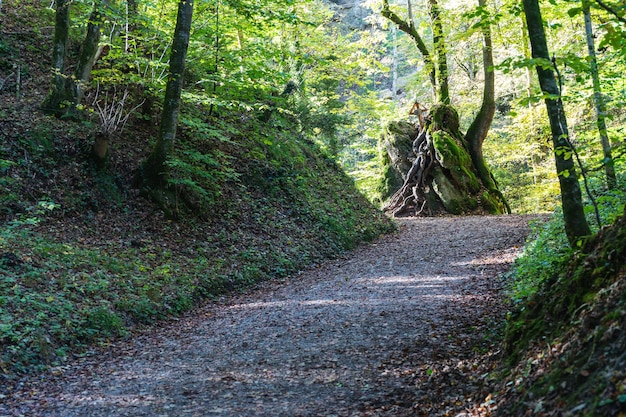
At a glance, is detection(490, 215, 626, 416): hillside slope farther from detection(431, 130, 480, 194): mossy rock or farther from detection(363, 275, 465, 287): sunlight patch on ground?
detection(431, 130, 480, 194): mossy rock

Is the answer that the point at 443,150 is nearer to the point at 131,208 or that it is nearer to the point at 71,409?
Answer: the point at 131,208

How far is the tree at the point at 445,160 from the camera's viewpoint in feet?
63.9

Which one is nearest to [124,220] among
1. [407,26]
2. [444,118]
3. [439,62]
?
[439,62]

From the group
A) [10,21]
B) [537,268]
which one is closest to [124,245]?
[537,268]

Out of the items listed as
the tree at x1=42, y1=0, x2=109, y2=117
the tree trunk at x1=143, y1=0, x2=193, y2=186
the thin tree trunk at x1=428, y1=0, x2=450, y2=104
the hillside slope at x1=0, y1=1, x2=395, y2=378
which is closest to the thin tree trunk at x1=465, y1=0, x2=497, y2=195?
the thin tree trunk at x1=428, y1=0, x2=450, y2=104

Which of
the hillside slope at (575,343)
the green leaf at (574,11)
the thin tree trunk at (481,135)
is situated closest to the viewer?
the hillside slope at (575,343)

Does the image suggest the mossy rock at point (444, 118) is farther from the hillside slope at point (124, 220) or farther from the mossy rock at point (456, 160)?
the hillside slope at point (124, 220)

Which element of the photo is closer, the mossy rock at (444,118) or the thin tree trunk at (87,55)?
the thin tree trunk at (87,55)

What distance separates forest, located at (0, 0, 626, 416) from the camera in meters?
4.52

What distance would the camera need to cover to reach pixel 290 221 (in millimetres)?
13492

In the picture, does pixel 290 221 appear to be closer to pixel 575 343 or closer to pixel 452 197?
pixel 452 197

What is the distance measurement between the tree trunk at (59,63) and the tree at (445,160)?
12.5 m

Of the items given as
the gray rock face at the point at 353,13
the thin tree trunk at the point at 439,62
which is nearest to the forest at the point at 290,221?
the thin tree trunk at the point at 439,62

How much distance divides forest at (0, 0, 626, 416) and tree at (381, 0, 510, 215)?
88 mm
